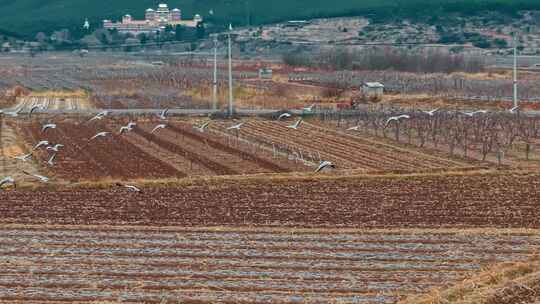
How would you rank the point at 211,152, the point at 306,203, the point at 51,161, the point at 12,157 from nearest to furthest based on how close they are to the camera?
the point at 306,203 → the point at 51,161 → the point at 12,157 → the point at 211,152

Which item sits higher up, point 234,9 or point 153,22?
point 234,9

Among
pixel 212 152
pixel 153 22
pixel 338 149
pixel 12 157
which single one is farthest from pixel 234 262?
pixel 153 22

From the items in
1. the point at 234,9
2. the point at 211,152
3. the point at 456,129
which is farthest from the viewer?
the point at 234,9

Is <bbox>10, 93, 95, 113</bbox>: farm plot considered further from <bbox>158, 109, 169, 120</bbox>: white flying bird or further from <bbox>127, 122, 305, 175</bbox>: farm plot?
<bbox>127, 122, 305, 175</bbox>: farm plot

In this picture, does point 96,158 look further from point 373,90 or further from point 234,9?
point 234,9

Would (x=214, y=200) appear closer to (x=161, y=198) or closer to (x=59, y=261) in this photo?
(x=161, y=198)

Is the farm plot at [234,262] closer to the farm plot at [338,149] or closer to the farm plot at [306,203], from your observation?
the farm plot at [306,203]

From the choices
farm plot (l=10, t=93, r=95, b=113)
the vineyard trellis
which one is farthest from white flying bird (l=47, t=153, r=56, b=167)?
farm plot (l=10, t=93, r=95, b=113)

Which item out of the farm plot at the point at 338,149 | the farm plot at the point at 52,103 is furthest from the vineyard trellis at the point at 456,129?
the farm plot at the point at 52,103
